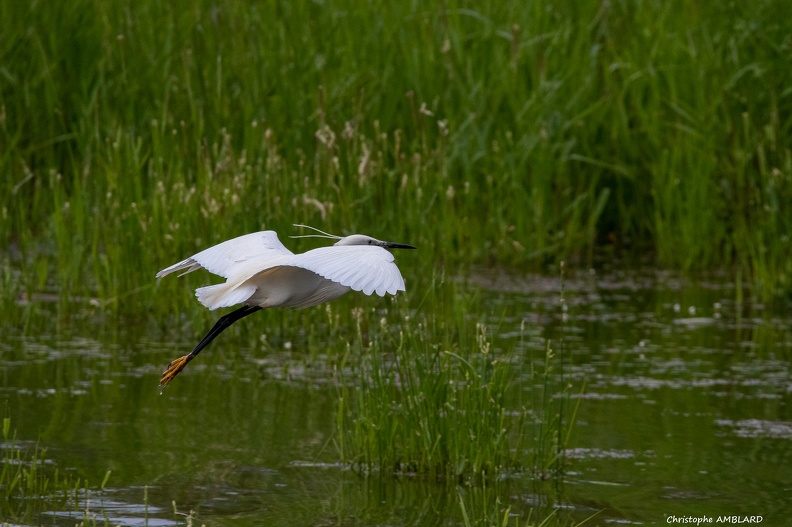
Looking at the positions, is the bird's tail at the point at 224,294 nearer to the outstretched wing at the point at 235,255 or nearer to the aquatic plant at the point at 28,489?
the outstretched wing at the point at 235,255

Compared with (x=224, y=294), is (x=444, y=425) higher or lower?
lower

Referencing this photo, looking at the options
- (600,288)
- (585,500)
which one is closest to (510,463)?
(585,500)

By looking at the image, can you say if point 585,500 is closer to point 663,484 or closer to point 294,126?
point 663,484

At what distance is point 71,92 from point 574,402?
14.5 ft

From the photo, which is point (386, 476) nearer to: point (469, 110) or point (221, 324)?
point (221, 324)

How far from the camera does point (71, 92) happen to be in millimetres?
9023

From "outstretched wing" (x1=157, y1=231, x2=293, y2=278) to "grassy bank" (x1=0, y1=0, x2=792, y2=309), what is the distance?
9.71ft

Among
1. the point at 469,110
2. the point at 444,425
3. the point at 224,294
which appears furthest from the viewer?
the point at 469,110

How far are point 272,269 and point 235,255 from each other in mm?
254

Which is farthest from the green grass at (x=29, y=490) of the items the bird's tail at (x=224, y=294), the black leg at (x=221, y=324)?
the bird's tail at (x=224, y=294)

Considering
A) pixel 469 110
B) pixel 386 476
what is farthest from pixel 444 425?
pixel 469 110

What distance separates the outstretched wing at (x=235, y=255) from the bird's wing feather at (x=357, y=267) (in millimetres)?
392

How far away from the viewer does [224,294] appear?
449 cm

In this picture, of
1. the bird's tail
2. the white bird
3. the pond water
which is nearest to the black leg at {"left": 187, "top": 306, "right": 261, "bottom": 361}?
the white bird
